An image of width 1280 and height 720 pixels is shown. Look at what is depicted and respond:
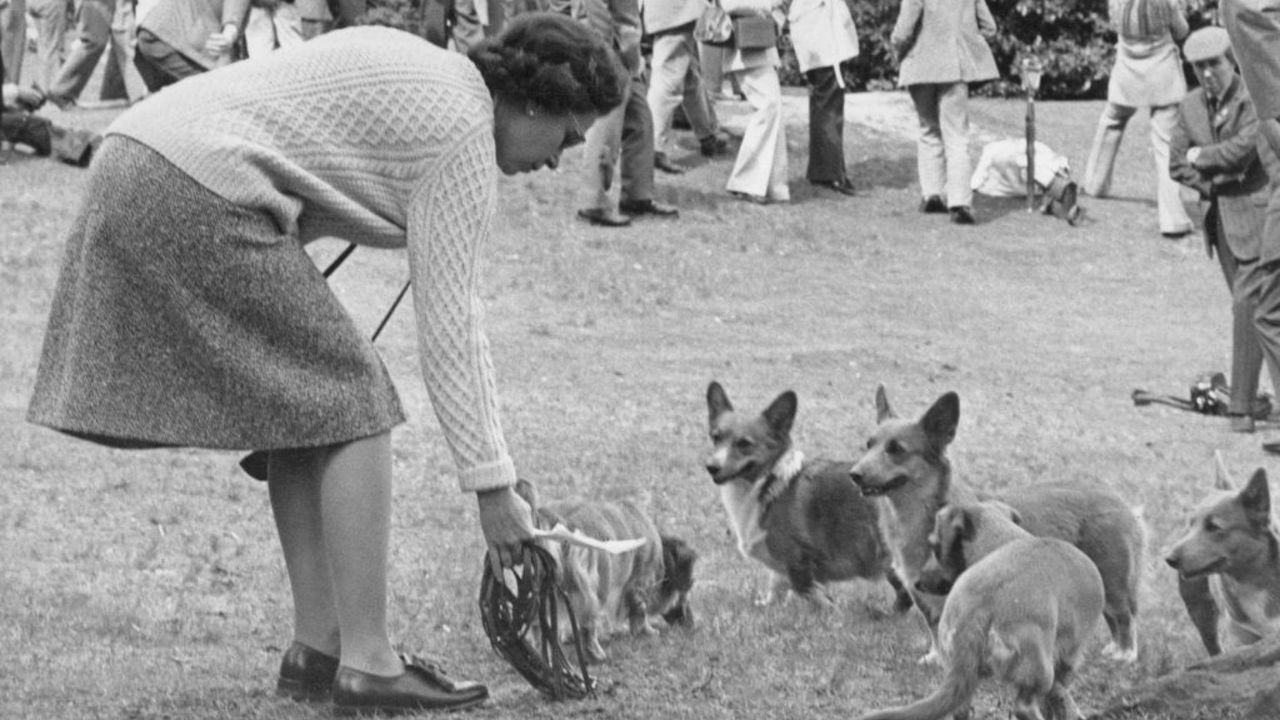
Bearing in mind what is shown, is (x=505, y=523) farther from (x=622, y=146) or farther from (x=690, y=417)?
(x=622, y=146)

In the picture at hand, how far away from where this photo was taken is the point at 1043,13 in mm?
25844

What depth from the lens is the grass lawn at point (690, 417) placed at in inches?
253

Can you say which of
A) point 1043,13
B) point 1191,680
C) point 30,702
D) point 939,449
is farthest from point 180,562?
point 1043,13

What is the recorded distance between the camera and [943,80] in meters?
17.7

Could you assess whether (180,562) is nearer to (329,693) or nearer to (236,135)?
(329,693)

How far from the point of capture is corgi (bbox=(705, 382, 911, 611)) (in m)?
7.94

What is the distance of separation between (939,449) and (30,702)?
3.18m

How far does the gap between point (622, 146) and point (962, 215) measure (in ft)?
11.6

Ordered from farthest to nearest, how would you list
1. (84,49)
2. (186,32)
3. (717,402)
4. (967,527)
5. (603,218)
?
(84,49) → (186,32) → (603,218) → (717,402) → (967,527)

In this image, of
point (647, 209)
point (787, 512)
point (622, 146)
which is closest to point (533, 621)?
point (787, 512)

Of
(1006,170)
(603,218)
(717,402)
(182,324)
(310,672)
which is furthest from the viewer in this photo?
(1006,170)

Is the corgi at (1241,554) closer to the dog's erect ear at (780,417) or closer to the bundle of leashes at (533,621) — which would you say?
the dog's erect ear at (780,417)

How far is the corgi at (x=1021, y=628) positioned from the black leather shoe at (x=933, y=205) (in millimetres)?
12473

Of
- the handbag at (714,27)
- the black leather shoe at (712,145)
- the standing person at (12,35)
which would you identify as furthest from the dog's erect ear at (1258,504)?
the standing person at (12,35)
